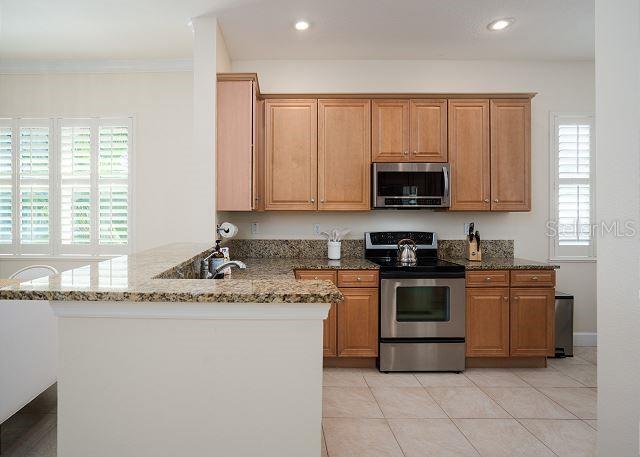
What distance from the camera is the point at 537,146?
3.94 m

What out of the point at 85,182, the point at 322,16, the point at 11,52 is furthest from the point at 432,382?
the point at 11,52

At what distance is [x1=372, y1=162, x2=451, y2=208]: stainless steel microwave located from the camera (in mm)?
3541

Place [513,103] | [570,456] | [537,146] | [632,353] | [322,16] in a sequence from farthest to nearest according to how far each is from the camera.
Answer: [537,146] < [513,103] < [322,16] < [570,456] < [632,353]

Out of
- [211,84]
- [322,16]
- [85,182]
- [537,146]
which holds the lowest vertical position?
[85,182]

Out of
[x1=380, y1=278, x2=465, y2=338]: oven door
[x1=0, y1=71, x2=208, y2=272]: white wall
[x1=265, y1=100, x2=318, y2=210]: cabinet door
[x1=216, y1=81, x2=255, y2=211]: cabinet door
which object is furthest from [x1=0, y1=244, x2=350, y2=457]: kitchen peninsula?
[x1=0, y1=71, x2=208, y2=272]: white wall

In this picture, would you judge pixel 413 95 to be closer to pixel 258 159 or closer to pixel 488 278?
pixel 258 159

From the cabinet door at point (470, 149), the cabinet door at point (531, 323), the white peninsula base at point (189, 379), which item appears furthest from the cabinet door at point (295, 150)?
the white peninsula base at point (189, 379)

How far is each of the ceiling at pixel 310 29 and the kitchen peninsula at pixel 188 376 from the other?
8.45ft

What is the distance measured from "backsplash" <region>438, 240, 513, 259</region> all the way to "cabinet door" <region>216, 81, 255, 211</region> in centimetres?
200

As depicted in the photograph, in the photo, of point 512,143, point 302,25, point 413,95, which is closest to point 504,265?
point 512,143

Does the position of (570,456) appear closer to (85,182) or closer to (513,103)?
(513,103)

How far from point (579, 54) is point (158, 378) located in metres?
4.51

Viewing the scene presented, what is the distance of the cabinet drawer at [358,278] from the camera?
10.8ft

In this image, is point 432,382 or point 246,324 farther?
point 432,382
